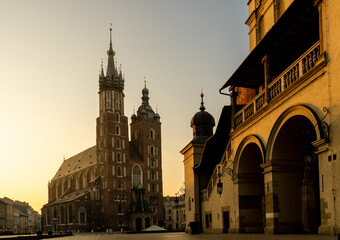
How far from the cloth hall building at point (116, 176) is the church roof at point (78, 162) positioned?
0.67 m

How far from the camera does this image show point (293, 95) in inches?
573

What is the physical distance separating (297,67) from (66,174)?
11715 cm

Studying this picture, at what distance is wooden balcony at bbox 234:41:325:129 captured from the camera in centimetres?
1328

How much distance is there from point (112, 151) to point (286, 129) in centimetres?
8464

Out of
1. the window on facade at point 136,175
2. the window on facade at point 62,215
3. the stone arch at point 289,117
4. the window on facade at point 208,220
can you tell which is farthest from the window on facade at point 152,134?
the stone arch at point 289,117

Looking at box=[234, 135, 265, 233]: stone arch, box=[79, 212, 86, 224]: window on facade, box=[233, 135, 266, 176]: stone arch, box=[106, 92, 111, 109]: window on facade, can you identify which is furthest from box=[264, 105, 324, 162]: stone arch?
box=[106, 92, 111, 109]: window on facade

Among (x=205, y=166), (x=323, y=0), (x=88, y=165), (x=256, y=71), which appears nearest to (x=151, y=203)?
(x=88, y=165)

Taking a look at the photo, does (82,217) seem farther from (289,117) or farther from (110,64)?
(289,117)

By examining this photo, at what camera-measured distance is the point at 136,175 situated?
103 m

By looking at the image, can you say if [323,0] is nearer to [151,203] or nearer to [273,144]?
[273,144]

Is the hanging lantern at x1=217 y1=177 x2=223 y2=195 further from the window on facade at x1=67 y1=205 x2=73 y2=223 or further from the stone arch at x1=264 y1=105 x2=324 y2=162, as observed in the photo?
the window on facade at x1=67 y1=205 x2=73 y2=223

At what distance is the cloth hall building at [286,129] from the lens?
12.2 m

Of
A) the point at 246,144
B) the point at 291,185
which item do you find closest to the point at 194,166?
the point at 246,144

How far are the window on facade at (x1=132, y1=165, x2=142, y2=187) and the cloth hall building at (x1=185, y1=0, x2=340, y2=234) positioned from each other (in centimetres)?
7537
